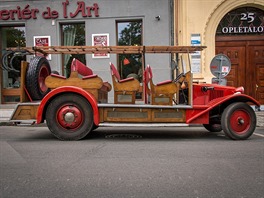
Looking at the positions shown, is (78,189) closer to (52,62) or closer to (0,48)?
→ (52,62)

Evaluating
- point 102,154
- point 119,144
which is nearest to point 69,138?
point 119,144

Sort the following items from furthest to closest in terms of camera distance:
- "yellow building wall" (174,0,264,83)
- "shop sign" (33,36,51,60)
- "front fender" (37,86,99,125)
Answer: "shop sign" (33,36,51,60) < "yellow building wall" (174,0,264,83) < "front fender" (37,86,99,125)

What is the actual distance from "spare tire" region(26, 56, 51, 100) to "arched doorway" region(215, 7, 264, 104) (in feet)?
→ 28.2

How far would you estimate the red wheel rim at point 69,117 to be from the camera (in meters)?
6.79

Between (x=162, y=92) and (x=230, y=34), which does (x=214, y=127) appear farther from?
(x=230, y=34)

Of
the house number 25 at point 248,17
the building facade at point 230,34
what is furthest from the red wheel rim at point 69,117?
the house number 25 at point 248,17

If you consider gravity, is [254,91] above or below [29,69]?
below

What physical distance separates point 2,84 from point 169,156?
11.7 m

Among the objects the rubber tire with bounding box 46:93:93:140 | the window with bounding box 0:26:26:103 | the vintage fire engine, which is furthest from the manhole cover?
the window with bounding box 0:26:26:103

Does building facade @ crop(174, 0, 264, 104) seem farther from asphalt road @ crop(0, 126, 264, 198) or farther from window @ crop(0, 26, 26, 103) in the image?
window @ crop(0, 26, 26, 103)

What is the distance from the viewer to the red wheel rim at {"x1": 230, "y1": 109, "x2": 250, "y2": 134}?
22.4ft

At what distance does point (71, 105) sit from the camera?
6859 millimetres

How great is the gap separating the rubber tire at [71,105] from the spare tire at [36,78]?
0.65 metres

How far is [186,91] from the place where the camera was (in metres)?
7.16
